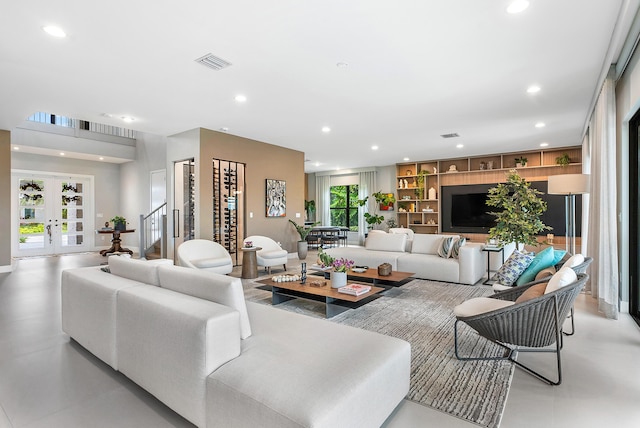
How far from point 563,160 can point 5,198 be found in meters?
12.7

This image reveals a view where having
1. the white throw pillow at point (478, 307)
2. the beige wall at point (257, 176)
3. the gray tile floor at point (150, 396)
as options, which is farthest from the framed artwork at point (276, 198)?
the white throw pillow at point (478, 307)

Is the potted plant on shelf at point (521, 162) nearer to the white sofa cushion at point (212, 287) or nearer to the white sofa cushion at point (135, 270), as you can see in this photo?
the white sofa cushion at point (212, 287)

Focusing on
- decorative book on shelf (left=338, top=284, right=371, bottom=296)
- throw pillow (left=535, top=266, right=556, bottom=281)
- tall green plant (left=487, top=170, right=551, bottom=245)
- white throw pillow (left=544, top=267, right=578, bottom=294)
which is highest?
tall green plant (left=487, top=170, right=551, bottom=245)

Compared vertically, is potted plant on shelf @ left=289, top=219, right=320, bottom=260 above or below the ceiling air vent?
below

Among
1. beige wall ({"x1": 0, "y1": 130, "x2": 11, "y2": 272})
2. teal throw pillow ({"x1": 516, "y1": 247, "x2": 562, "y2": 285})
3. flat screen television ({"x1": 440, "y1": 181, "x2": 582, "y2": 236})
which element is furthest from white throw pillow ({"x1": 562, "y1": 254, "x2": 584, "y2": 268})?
beige wall ({"x1": 0, "y1": 130, "x2": 11, "y2": 272})

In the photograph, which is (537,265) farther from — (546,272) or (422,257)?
(422,257)

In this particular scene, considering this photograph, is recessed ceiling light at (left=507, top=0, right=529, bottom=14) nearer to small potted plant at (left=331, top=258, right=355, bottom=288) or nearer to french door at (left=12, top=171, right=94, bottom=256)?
small potted plant at (left=331, top=258, right=355, bottom=288)

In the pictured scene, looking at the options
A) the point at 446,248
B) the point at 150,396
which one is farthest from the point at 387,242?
the point at 150,396

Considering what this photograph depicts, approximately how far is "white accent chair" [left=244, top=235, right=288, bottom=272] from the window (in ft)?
20.9

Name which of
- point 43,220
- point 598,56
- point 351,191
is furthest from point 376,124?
point 43,220

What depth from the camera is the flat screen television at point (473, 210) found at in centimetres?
855

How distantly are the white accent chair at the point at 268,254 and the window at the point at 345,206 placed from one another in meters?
6.36

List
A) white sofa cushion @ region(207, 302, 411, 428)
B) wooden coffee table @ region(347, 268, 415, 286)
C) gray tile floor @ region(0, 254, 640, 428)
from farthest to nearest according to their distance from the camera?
wooden coffee table @ region(347, 268, 415, 286) → gray tile floor @ region(0, 254, 640, 428) → white sofa cushion @ region(207, 302, 411, 428)

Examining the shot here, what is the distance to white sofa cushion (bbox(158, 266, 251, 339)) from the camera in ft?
6.37
